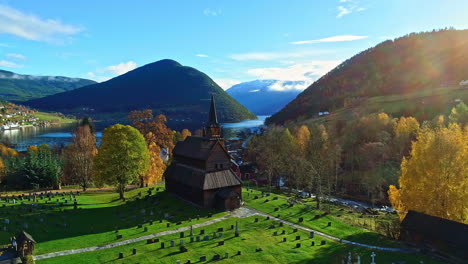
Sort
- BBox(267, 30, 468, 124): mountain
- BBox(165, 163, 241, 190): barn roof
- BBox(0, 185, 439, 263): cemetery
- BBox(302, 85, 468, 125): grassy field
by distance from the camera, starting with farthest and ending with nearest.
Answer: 1. BBox(267, 30, 468, 124): mountain
2. BBox(302, 85, 468, 125): grassy field
3. BBox(165, 163, 241, 190): barn roof
4. BBox(0, 185, 439, 263): cemetery

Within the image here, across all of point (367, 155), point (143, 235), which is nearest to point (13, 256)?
point (143, 235)

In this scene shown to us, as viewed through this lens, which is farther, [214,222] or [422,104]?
[422,104]

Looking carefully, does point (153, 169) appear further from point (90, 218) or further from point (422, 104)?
point (422, 104)

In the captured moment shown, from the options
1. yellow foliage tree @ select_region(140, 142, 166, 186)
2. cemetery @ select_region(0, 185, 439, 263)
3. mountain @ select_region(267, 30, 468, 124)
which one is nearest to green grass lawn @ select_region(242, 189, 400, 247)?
cemetery @ select_region(0, 185, 439, 263)

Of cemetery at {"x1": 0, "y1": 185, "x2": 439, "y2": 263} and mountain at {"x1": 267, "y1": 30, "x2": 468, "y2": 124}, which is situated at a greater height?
mountain at {"x1": 267, "y1": 30, "x2": 468, "y2": 124}

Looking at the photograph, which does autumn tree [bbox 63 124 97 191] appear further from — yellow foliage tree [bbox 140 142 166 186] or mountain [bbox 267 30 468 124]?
mountain [bbox 267 30 468 124]

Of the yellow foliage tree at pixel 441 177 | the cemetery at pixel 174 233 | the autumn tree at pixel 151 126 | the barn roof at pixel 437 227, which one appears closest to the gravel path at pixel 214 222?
the cemetery at pixel 174 233

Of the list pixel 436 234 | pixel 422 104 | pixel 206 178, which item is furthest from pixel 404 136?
pixel 206 178
